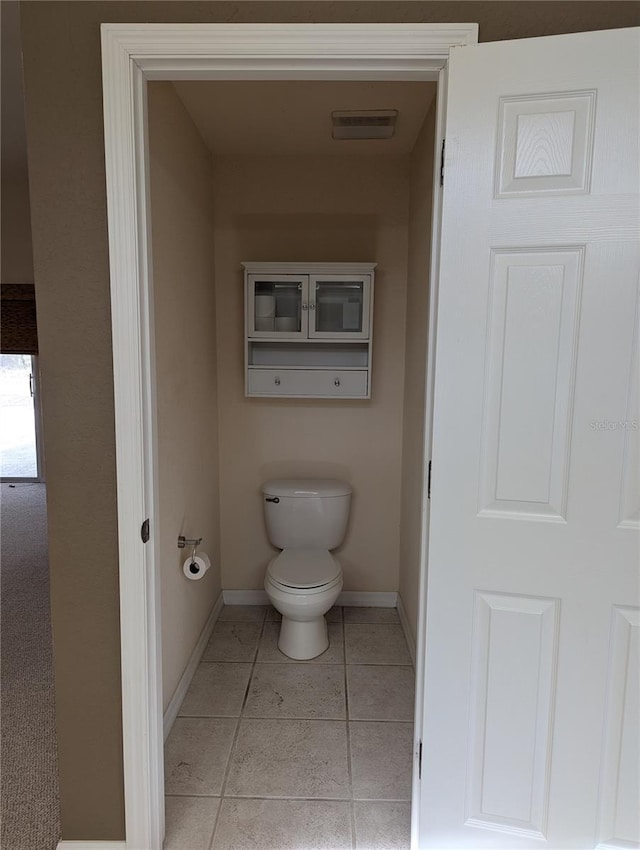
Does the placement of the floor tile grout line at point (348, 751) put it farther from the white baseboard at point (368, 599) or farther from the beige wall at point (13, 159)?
the beige wall at point (13, 159)

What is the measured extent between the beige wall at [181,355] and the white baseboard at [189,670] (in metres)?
0.05

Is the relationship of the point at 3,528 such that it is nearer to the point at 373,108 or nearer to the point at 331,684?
the point at 331,684

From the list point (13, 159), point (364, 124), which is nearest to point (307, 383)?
point (364, 124)

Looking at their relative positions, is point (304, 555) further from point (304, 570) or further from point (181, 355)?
point (181, 355)

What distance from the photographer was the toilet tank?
2693 millimetres

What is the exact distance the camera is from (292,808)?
163 cm

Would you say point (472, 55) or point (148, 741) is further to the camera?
point (148, 741)

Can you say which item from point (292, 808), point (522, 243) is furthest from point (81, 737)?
point (522, 243)

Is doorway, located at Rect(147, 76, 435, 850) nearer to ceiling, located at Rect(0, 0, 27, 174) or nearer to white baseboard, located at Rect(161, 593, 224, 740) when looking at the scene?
white baseboard, located at Rect(161, 593, 224, 740)

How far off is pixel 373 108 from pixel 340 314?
2.99ft

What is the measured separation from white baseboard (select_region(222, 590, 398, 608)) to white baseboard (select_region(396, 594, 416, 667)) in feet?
0.26

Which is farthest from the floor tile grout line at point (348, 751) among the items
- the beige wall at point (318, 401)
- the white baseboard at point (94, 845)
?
the white baseboard at point (94, 845)

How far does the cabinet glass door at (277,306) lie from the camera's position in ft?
8.45

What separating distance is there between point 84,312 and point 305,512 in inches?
66.3
